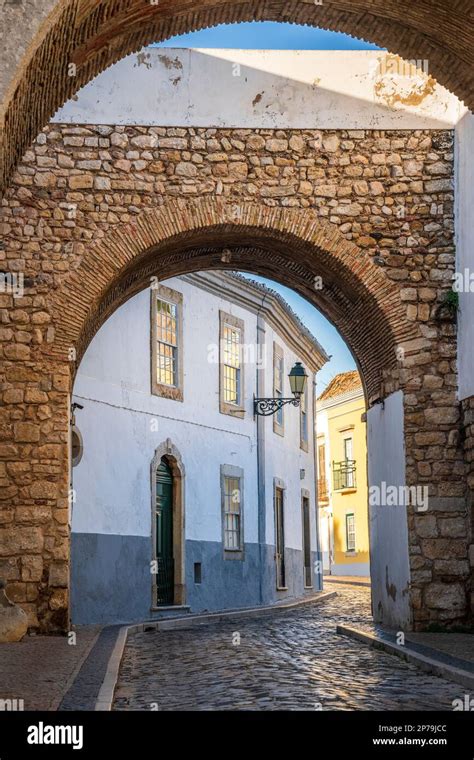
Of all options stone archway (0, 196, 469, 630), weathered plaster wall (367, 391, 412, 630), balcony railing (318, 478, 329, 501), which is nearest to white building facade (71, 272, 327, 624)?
stone archway (0, 196, 469, 630)

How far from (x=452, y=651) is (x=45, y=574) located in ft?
13.6

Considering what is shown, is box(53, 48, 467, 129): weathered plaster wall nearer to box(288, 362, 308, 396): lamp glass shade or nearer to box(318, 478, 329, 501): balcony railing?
box(288, 362, 308, 396): lamp glass shade

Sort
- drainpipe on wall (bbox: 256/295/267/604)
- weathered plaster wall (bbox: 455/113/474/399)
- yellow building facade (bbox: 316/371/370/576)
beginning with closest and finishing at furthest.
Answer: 1. weathered plaster wall (bbox: 455/113/474/399)
2. drainpipe on wall (bbox: 256/295/267/604)
3. yellow building facade (bbox: 316/371/370/576)

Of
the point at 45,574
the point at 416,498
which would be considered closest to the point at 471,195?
the point at 416,498

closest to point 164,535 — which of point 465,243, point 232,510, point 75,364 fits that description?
point 232,510

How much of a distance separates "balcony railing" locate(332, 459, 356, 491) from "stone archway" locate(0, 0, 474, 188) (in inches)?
1134

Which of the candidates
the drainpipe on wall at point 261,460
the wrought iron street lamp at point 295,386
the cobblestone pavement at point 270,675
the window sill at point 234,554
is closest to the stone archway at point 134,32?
the cobblestone pavement at point 270,675

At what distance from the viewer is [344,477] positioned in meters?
36.4

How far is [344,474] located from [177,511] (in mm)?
18972

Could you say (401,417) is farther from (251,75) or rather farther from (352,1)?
(352,1)

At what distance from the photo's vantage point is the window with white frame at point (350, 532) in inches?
A: 1428

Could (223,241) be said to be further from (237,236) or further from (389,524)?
(389,524)

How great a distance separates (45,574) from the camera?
11.1m

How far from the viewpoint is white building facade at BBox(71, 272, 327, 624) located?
609 inches
